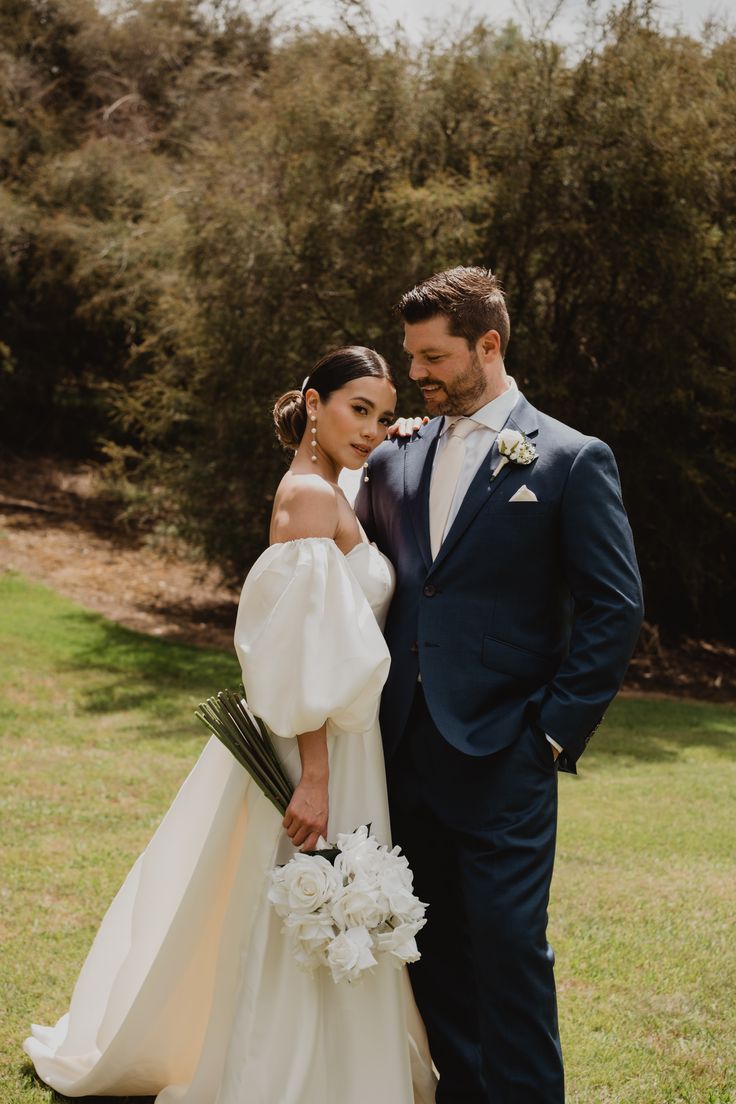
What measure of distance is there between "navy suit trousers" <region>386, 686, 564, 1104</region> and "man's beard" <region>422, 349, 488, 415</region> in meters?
0.77

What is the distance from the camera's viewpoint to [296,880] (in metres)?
2.54

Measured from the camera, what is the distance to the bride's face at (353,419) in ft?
9.41

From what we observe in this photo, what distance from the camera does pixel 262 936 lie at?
2705 mm

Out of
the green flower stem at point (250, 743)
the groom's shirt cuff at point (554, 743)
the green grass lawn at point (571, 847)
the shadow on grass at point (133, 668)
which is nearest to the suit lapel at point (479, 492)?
the groom's shirt cuff at point (554, 743)

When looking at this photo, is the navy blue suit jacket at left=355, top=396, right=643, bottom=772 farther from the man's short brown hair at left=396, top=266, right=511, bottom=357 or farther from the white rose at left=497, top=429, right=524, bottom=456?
the man's short brown hair at left=396, top=266, right=511, bottom=357

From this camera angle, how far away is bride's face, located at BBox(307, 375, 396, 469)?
113 inches

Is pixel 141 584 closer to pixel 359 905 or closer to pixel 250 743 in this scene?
pixel 250 743

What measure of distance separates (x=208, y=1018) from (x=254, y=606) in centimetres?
119

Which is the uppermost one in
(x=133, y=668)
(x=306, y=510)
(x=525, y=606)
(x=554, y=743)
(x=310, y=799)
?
(x=306, y=510)

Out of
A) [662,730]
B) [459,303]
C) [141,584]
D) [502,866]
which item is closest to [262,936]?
[502,866]

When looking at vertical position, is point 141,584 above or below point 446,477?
below

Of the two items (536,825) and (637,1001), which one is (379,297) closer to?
(637,1001)

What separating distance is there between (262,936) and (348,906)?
0.35m

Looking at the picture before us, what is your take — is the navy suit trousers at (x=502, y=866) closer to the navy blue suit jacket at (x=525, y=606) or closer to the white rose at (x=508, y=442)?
the navy blue suit jacket at (x=525, y=606)
